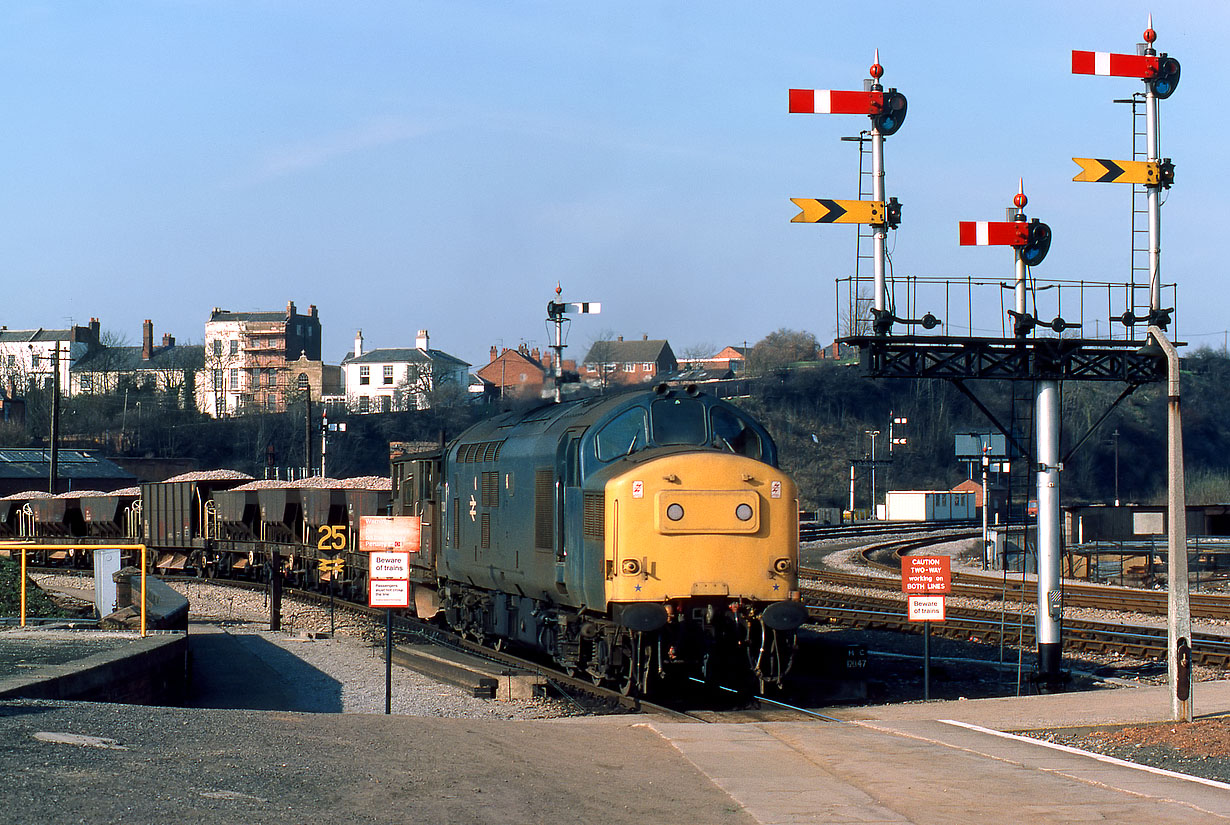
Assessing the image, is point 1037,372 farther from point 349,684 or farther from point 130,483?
point 130,483

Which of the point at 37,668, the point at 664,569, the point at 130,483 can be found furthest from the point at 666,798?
the point at 130,483

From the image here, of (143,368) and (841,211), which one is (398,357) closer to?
(143,368)

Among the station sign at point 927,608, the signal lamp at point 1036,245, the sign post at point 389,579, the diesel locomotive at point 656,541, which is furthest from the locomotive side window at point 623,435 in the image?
the signal lamp at point 1036,245

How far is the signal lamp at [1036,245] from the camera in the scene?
2009 centimetres

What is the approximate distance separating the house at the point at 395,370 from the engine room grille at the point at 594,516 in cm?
11340

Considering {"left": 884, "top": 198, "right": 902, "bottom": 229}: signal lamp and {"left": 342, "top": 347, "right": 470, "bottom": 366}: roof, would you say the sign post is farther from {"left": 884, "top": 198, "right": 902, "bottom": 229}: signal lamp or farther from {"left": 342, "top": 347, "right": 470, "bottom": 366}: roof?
{"left": 342, "top": 347, "right": 470, "bottom": 366}: roof

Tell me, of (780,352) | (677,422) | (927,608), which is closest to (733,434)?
(677,422)

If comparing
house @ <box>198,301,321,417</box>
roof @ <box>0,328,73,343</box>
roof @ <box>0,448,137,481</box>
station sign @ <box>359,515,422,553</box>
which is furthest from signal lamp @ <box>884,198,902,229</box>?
roof @ <box>0,328,73,343</box>

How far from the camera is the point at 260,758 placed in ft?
34.7

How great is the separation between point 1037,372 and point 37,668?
1456 cm

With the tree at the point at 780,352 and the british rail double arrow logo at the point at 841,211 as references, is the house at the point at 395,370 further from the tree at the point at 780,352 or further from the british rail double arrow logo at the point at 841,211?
the british rail double arrow logo at the point at 841,211

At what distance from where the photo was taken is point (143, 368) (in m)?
136

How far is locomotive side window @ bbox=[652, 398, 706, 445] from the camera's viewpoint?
53.9 feet

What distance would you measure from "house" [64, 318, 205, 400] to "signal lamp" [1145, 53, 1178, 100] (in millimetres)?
111547
